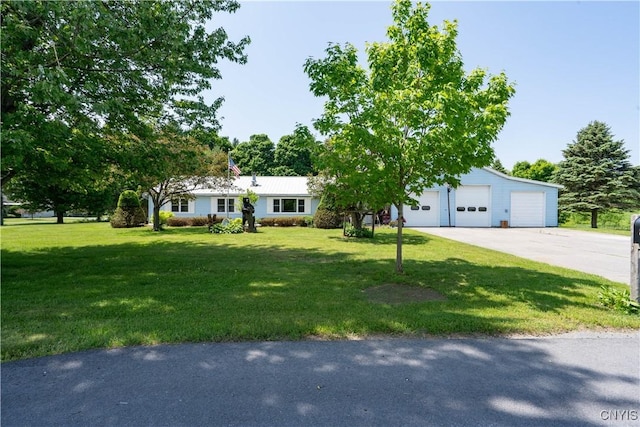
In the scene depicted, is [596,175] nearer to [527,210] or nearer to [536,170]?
[527,210]

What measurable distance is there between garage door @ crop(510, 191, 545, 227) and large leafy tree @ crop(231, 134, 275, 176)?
3249 centimetres

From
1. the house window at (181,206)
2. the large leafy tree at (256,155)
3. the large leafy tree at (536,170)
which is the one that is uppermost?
the large leafy tree at (256,155)

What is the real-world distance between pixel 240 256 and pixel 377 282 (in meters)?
4.95

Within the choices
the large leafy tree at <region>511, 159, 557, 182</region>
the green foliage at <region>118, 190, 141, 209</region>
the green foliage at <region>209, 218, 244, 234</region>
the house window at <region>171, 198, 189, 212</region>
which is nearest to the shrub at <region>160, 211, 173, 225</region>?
the house window at <region>171, 198, 189, 212</region>

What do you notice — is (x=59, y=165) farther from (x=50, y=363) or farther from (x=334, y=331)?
(x=334, y=331)

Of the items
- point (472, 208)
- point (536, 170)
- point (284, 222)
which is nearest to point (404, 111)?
point (284, 222)

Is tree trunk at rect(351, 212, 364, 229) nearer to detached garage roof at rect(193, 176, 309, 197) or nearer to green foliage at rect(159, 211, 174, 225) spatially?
detached garage roof at rect(193, 176, 309, 197)

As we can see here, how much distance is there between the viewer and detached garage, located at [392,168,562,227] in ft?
80.1

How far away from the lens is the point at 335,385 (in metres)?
2.89

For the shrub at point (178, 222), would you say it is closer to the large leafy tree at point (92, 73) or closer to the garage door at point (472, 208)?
the large leafy tree at point (92, 73)

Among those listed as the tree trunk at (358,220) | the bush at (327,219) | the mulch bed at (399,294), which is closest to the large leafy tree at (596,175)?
the bush at (327,219)

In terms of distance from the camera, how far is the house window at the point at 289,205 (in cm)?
2638

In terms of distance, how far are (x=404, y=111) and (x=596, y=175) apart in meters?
25.0

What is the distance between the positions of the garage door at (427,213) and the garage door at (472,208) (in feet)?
5.06
